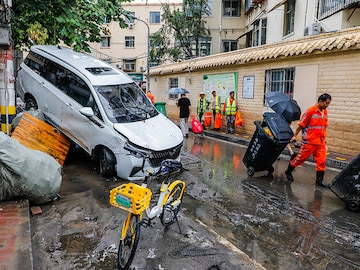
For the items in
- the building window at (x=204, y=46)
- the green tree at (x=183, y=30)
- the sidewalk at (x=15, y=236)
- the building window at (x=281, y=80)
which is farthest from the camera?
the building window at (x=204, y=46)

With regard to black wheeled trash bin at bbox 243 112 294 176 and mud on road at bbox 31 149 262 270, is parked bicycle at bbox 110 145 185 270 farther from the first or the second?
black wheeled trash bin at bbox 243 112 294 176

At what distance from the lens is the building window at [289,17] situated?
557 inches

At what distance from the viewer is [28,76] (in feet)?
26.0

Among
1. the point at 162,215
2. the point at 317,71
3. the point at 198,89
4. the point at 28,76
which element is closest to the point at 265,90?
the point at 317,71

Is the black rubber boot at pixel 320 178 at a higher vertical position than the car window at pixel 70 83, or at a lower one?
lower

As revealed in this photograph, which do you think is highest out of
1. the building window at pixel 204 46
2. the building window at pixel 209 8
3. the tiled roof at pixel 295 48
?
the building window at pixel 209 8

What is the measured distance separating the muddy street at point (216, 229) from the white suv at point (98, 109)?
58 cm

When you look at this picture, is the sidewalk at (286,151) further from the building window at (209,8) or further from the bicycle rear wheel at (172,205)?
the building window at (209,8)

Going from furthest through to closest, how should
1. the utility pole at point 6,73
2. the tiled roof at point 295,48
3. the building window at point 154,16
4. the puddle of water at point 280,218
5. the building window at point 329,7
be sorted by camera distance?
the building window at point 154,16
the building window at point 329,7
the tiled roof at point 295,48
the utility pole at point 6,73
the puddle of water at point 280,218

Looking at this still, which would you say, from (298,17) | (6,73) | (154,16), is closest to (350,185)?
(6,73)

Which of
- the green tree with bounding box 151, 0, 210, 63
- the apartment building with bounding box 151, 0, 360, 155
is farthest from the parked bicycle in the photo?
the green tree with bounding box 151, 0, 210, 63

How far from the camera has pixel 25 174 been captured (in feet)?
13.6

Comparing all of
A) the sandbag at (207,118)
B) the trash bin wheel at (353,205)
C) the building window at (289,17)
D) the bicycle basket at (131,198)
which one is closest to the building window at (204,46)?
the building window at (289,17)

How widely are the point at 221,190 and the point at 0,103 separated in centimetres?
502
